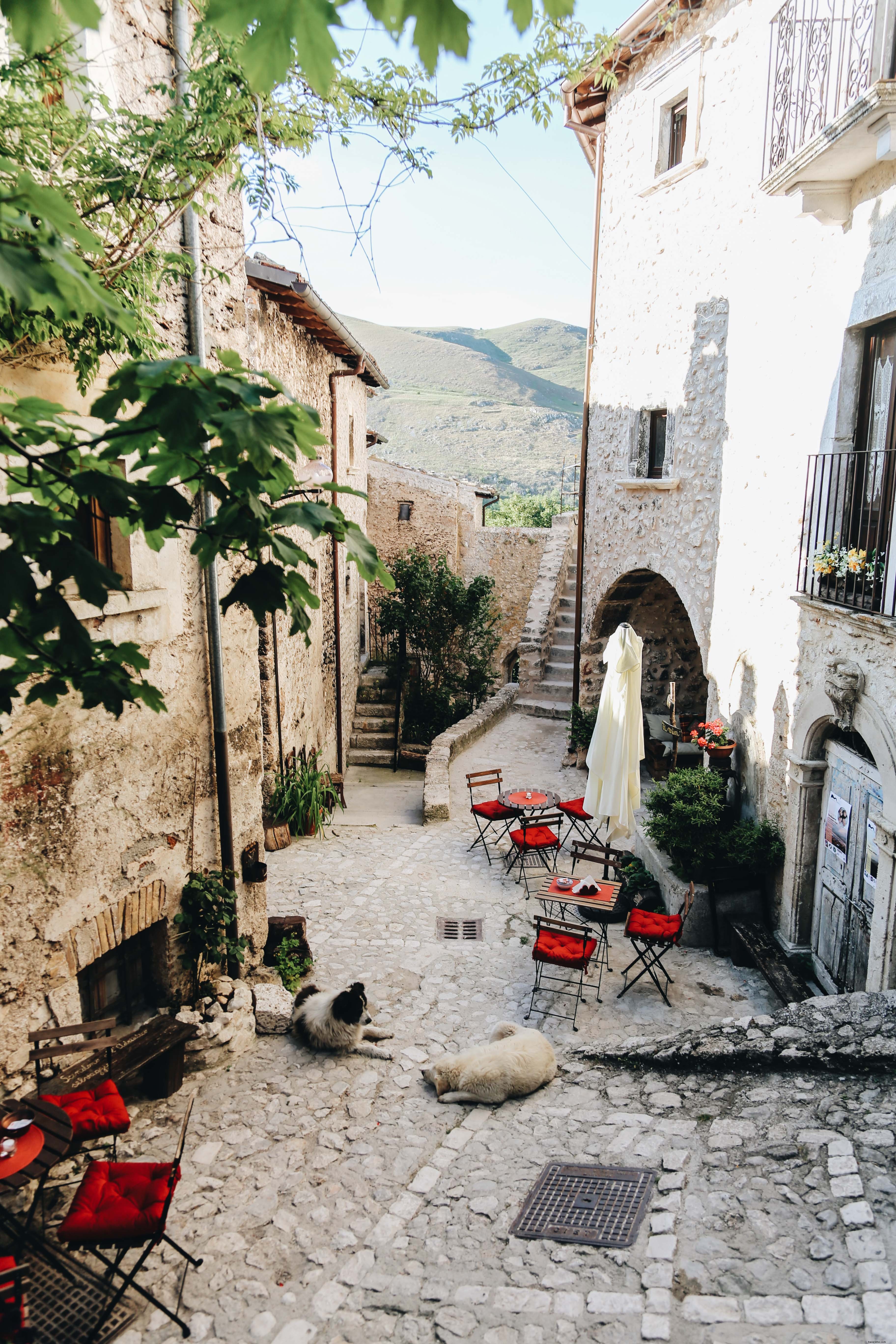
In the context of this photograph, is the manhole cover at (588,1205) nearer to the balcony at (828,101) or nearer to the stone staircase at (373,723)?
the balcony at (828,101)

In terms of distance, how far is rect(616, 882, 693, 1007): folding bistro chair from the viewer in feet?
22.4

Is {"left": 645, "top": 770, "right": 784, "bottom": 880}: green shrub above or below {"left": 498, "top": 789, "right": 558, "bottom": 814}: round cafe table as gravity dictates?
above

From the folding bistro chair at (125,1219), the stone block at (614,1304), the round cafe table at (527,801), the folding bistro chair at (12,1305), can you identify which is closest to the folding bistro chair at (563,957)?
the round cafe table at (527,801)

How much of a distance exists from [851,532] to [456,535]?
15419 millimetres

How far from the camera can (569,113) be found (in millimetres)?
12656

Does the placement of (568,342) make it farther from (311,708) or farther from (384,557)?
(311,708)

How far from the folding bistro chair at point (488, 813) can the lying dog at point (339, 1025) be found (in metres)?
4.08

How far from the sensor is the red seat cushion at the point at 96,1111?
4.21m

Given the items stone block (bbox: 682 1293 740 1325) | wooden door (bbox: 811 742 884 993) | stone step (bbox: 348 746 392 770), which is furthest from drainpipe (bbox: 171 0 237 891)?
stone step (bbox: 348 746 392 770)

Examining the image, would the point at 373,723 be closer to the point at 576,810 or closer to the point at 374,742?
the point at 374,742

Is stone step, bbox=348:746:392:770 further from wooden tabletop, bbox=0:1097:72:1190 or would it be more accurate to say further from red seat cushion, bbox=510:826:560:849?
wooden tabletop, bbox=0:1097:72:1190

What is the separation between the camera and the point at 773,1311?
127 inches

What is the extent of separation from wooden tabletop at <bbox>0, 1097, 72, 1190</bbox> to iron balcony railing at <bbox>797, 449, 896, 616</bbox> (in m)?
5.65

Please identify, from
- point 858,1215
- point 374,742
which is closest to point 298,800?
point 374,742
